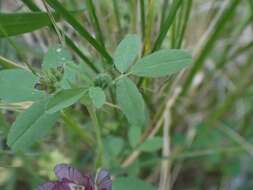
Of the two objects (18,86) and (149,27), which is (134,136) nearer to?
(149,27)

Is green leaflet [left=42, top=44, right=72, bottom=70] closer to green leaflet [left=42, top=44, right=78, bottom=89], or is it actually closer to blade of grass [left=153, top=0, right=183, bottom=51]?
green leaflet [left=42, top=44, right=78, bottom=89]

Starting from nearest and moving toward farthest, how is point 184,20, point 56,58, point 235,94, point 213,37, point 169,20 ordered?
point 56,58, point 169,20, point 184,20, point 213,37, point 235,94

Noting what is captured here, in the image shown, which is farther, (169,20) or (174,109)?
(174,109)

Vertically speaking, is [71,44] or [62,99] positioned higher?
[71,44]

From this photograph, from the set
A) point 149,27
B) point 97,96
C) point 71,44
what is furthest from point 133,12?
point 97,96

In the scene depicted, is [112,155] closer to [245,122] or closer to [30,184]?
[30,184]

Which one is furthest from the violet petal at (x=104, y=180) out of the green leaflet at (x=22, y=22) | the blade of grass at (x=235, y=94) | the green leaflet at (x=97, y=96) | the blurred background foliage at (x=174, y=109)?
the blade of grass at (x=235, y=94)
